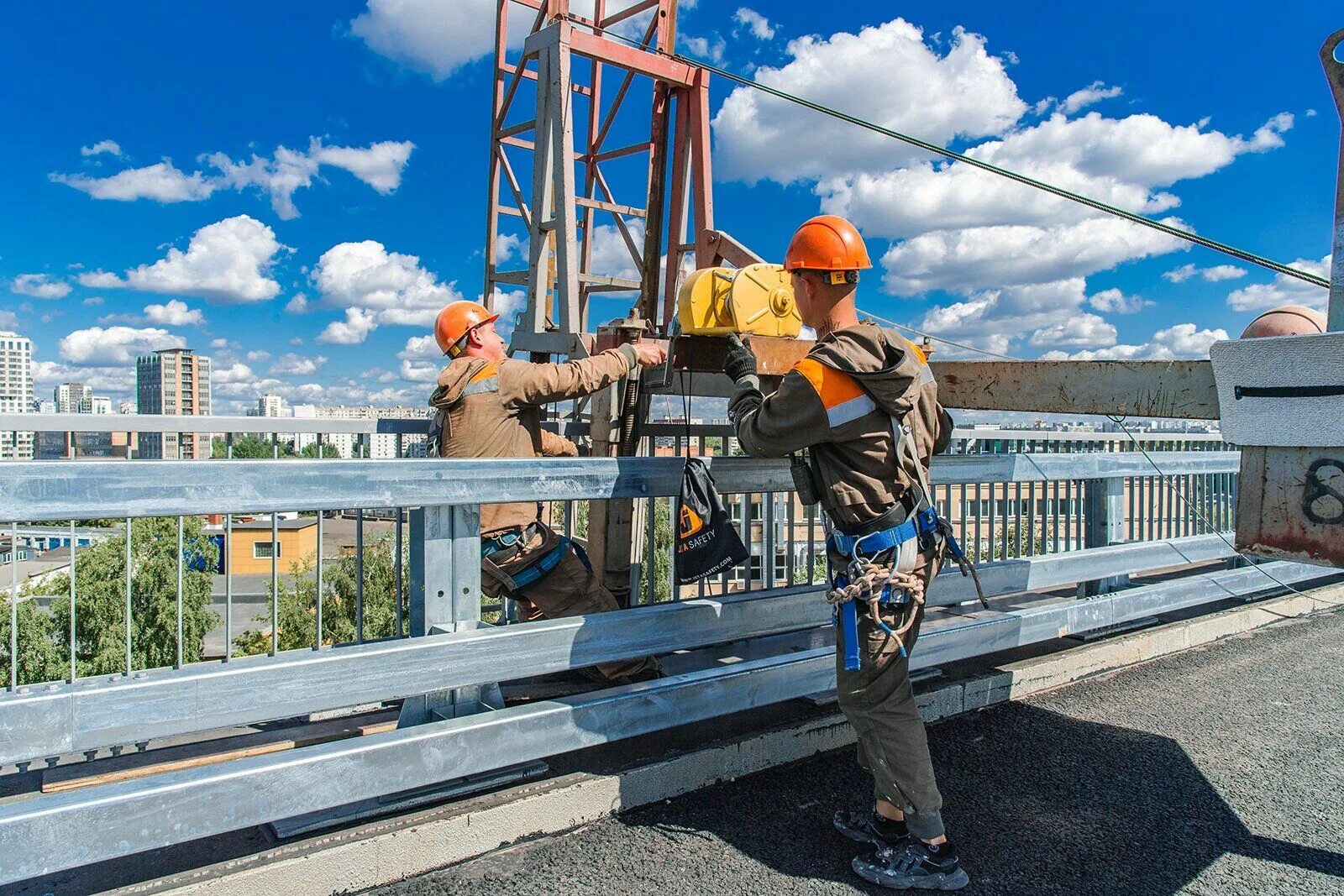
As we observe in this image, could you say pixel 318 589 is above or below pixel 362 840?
above

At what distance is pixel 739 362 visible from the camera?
3680 mm

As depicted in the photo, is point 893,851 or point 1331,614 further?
point 1331,614

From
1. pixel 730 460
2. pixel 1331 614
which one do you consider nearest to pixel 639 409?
pixel 730 460

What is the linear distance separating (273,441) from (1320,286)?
5.25m

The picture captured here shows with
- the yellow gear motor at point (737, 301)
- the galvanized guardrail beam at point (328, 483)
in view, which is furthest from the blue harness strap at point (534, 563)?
the yellow gear motor at point (737, 301)

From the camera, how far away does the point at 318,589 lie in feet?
10.5

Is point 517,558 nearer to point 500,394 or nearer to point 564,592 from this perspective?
point 564,592

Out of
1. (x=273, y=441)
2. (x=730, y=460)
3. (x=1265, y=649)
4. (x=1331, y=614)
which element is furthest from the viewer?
(x=1331, y=614)

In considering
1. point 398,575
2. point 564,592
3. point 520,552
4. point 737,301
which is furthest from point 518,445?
point 737,301

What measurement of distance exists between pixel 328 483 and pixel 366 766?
88cm

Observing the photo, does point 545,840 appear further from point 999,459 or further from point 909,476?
point 999,459

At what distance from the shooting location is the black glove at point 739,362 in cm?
365

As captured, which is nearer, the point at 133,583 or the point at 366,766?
the point at 366,766

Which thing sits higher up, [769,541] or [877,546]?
[877,546]
